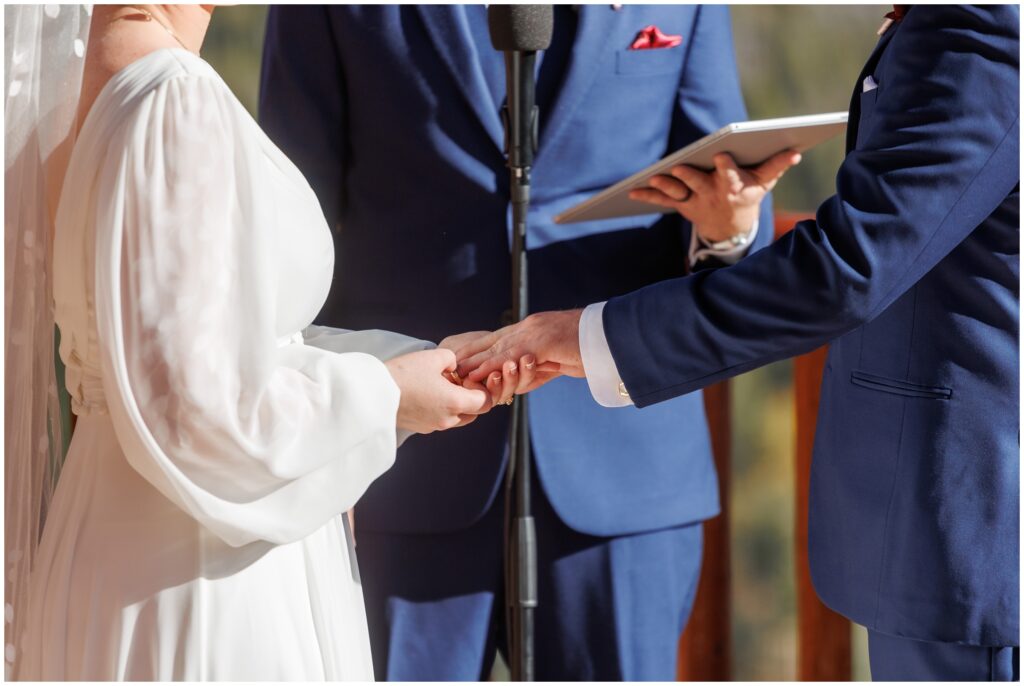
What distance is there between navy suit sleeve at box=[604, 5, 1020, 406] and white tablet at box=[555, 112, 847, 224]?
0.19 metres

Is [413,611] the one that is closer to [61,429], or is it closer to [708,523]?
[61,429]

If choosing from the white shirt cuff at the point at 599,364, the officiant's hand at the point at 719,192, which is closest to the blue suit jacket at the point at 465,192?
the officiant's hand at the point at 719,192

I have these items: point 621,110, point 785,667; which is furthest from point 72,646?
point 785,667

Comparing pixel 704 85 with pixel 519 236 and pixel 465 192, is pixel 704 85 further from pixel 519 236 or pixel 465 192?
pixel 519 236

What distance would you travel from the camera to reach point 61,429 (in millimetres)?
1570

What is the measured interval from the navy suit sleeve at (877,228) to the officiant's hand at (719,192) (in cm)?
42

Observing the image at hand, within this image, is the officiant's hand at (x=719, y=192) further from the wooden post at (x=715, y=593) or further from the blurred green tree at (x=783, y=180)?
the blurred green tree at (x=783, y=180)

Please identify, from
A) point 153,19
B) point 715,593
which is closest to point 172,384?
point 153,19

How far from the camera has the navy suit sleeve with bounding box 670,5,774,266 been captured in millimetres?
2043

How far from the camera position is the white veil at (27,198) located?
1.37m

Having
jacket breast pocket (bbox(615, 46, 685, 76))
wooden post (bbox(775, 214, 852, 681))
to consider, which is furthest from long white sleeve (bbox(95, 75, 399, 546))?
wooden post (bbox(775, 214, 852, 681))

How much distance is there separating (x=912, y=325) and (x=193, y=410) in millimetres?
847

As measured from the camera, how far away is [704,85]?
2049mm

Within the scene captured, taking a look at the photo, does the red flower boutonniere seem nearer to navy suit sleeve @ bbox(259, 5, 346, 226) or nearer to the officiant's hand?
the officiant's hand
